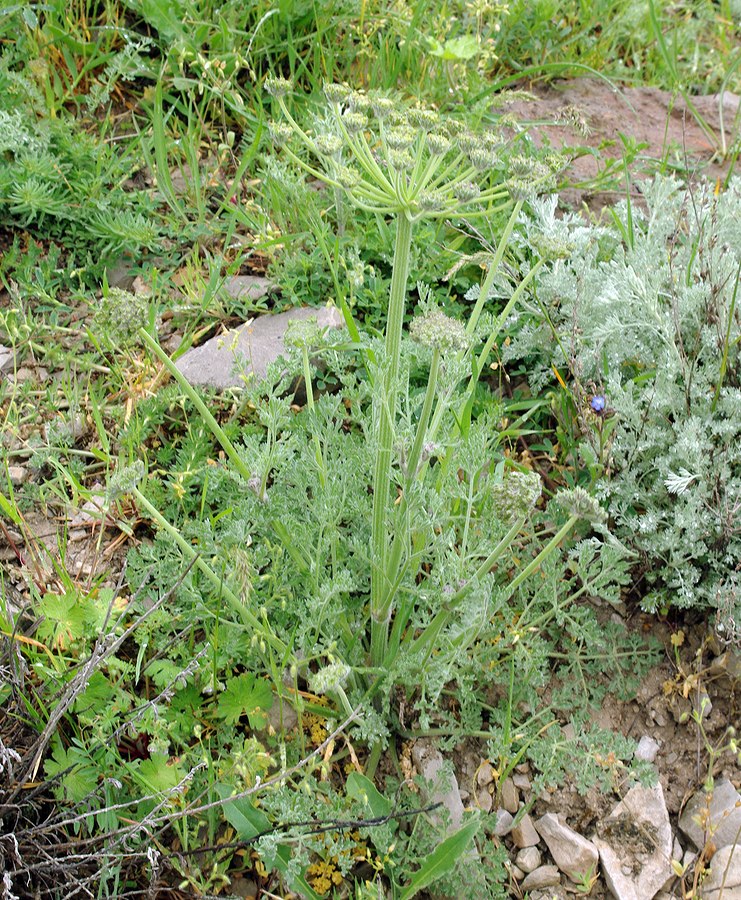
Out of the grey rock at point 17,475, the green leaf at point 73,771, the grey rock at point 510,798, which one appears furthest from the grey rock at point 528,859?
the grey rock at point 17,475

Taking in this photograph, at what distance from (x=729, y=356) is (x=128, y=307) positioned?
2.11 meters

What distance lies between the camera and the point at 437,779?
8.16ft

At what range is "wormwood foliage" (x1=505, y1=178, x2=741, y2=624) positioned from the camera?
2.80m

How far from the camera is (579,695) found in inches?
104

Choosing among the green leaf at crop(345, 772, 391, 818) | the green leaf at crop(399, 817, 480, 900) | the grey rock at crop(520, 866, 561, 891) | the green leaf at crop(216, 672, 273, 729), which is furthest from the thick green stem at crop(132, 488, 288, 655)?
the grey rock at crop(520, 866, 561, 891)

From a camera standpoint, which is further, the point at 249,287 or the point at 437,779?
the point at 249,287

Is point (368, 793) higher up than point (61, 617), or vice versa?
point (61, 617)

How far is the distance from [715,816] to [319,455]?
1584 millimetres

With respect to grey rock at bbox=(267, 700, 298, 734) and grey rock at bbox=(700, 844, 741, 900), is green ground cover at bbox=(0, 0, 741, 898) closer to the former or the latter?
grey rock at bbox=(267, 700, 298, 734)

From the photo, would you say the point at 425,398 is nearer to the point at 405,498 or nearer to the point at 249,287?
the point at 405,498

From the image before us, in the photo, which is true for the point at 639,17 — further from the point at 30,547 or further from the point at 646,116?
the point at 30,547

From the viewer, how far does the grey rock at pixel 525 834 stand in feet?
8.15

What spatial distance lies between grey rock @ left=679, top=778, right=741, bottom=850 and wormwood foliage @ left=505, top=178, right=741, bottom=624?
483mm

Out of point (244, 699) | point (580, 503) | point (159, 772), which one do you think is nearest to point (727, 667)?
point (580, 503)
